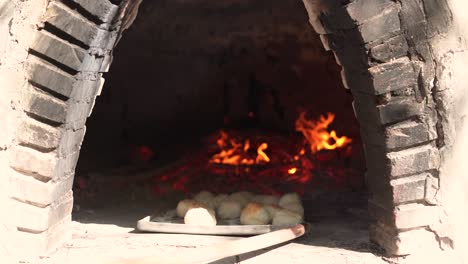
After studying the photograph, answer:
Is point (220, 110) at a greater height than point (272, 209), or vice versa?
point (220, 110)

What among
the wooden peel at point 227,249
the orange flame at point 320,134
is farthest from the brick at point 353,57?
the orange flame at point 320,134

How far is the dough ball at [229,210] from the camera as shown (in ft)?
10.2

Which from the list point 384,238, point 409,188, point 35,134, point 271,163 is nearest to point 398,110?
point 409,188

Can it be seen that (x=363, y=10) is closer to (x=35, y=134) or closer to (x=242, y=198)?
(x=242, y=198)

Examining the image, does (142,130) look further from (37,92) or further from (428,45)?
(428,45)

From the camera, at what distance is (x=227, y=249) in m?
2.43

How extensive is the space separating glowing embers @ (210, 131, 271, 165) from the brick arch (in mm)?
2088

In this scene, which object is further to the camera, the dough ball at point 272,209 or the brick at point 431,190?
the dough ball at point 272,209

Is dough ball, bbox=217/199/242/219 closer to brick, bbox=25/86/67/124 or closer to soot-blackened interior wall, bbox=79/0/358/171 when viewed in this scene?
brick, bbox=25/86/67/124

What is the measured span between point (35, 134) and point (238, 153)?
97.8 inches

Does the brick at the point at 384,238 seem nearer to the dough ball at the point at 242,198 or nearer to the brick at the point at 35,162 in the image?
the dough ball at the point at 242,198

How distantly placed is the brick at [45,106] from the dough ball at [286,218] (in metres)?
1.37

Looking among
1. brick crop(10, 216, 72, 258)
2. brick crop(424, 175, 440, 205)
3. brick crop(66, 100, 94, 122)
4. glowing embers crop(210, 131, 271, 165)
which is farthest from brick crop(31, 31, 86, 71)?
glowing embers crop(210, 131, 271, 165)

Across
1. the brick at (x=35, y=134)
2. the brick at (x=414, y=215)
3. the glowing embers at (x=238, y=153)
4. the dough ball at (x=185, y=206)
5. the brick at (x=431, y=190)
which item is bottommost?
the brick at (x=414, y=215)
